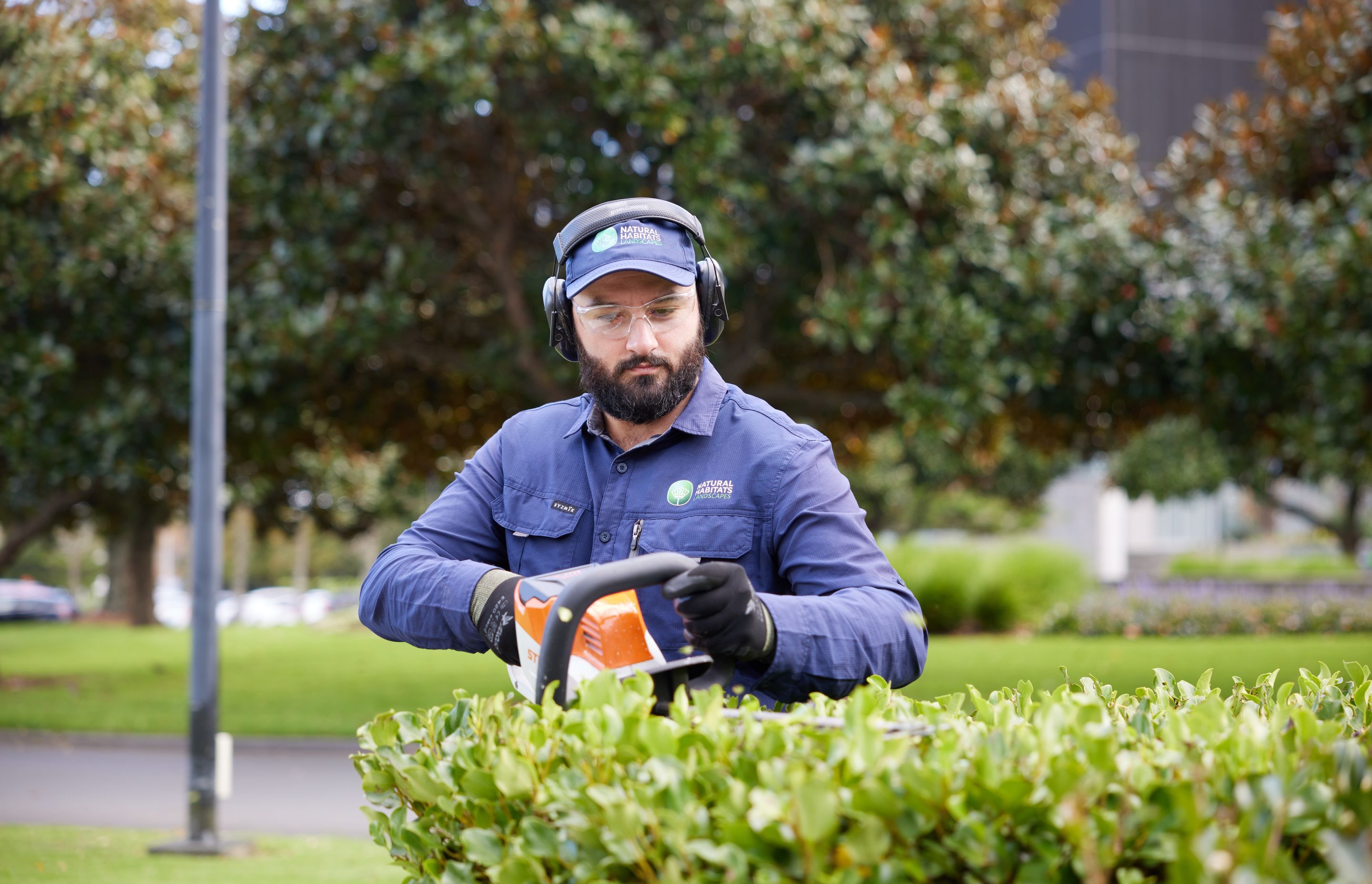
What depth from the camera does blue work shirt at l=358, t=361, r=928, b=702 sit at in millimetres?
2074

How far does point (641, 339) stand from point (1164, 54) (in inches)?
1044

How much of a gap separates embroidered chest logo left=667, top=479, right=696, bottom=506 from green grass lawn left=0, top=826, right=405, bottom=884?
4.44 meters

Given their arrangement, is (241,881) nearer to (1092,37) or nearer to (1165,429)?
(1165,429)

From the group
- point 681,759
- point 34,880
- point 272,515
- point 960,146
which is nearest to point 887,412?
point 960,146

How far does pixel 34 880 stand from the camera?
20.7 feet

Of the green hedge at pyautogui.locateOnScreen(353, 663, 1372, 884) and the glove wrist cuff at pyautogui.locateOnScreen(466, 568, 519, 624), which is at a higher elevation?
the glove wrist cuff at pyautogui.locateOnScreen(466, 568, 519, 624)

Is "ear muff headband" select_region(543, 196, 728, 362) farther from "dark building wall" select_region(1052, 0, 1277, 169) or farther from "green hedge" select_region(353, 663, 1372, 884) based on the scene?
"dark building wall" select_region(1052, 0, 1277, 169)

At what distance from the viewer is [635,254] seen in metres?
2.41

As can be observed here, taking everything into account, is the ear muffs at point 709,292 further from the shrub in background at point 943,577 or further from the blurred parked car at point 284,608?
the blurred parked car at point 284,608

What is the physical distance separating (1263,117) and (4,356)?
9.68 meters

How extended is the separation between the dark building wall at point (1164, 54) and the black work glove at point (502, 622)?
83.7ft

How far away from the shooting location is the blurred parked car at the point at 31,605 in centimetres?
3722

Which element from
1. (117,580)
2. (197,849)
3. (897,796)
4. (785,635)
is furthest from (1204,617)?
(117,580)

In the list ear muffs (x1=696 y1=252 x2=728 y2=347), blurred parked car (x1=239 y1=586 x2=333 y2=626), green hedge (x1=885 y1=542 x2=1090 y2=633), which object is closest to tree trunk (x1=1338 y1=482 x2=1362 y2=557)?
green hedge (x1=885 y1=542 x2=1090 y2=633)
